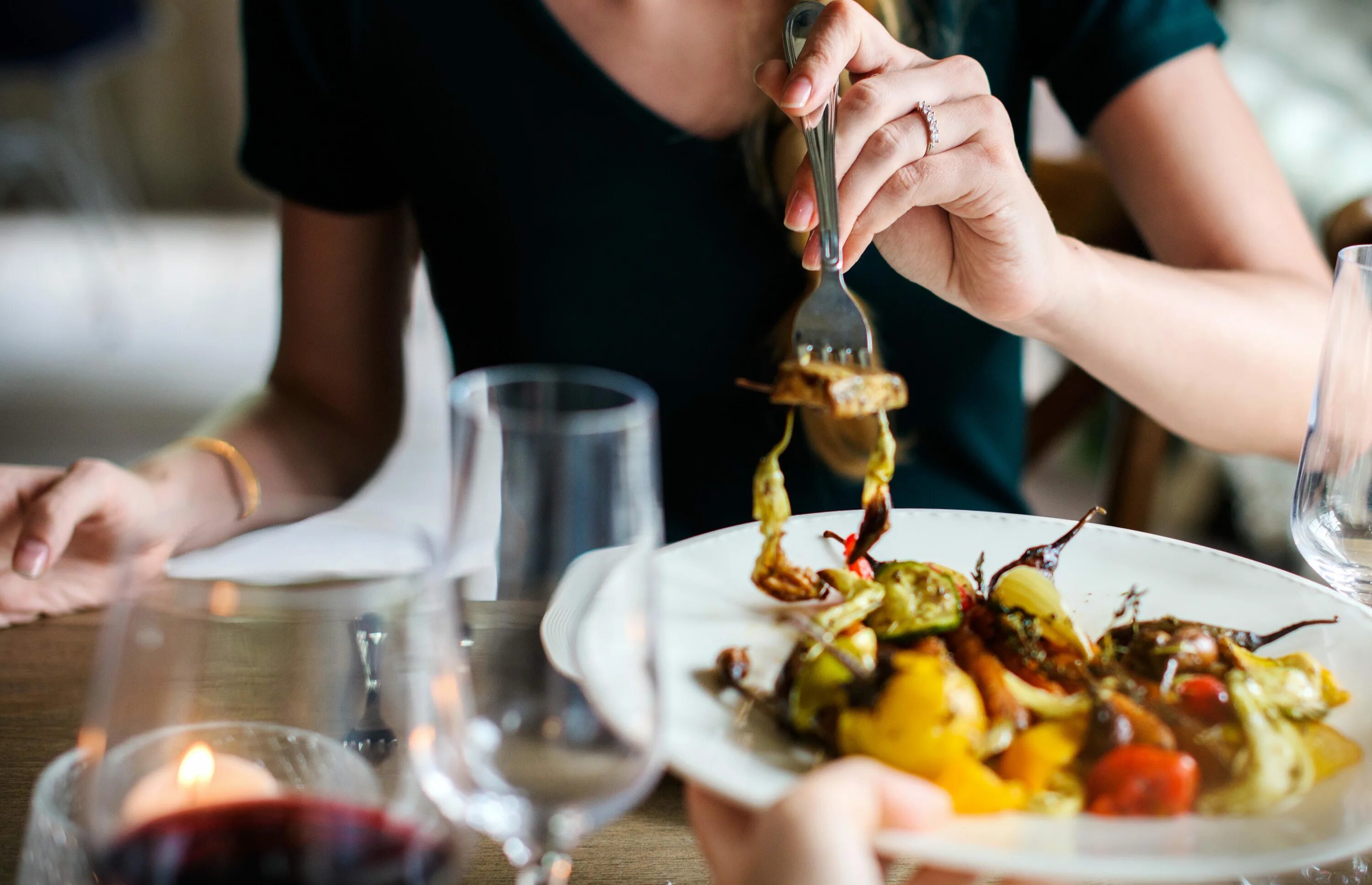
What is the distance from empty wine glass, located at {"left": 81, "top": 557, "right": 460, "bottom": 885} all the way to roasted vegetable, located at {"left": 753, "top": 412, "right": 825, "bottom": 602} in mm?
297

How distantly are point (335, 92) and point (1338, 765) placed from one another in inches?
40.8

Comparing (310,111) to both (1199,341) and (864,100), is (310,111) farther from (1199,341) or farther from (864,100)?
(1199,341)

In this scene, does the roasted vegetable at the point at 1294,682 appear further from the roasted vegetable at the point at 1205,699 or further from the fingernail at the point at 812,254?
the fingernail at the point at 812,254

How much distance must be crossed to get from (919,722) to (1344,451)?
1.13 feet

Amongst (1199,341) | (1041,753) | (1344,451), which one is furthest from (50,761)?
(1199,341)

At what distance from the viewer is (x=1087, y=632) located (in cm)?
66

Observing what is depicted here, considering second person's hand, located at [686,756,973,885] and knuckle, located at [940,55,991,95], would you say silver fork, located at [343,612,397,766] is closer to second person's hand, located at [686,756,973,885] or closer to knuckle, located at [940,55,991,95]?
second person's hand, located at [686,756,973,885]

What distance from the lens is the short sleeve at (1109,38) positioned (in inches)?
41.1

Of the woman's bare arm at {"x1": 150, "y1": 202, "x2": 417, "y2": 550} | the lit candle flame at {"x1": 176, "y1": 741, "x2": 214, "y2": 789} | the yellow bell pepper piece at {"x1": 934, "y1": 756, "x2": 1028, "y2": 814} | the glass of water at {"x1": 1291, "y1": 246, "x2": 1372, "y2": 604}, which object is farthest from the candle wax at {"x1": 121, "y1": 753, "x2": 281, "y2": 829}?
the woman's bare arm at {"x1": 150, "y1": 202, "x2": 417, "y2": 550}

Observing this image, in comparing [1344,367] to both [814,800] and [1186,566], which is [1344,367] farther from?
[814,800]

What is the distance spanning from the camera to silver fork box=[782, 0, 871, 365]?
0.68 metres

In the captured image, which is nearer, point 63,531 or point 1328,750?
point 1328,750

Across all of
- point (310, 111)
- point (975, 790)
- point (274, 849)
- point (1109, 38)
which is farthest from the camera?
point (310, 111)

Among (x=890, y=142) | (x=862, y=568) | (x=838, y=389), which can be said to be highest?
(x=890, y=142)
